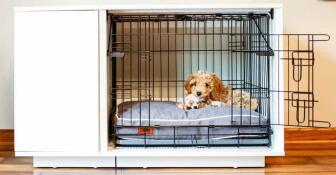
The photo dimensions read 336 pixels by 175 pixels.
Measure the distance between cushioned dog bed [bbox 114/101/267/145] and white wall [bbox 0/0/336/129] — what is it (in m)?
0.61

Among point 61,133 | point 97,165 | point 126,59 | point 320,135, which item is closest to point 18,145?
point 61,133

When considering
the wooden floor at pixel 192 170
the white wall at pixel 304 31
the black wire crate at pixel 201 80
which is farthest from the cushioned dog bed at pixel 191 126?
the white wall at pixel 304 31

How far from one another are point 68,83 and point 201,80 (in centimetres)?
56

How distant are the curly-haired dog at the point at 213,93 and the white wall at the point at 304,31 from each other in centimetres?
47

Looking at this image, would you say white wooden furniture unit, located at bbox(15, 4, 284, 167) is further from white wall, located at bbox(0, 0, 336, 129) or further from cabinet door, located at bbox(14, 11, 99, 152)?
white wall, located at bbox(0, 0, 336, 129)

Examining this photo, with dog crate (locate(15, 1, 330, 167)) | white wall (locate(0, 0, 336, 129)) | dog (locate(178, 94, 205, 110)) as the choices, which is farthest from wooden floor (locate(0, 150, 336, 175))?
white wall (locate(0, 0, 336, 129))

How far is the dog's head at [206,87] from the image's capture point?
194 centimetres

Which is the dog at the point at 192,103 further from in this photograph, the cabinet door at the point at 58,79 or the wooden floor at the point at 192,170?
the cabinet door at the point at 58,79

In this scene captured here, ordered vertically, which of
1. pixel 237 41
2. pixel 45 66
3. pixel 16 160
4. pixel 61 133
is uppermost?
pixel 237 41

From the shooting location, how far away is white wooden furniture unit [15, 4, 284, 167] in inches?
68.1

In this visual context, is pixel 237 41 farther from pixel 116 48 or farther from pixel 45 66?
pixel 45 66

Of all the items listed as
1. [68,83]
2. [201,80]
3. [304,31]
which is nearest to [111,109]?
[68,83]

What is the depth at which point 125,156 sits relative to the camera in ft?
5.82

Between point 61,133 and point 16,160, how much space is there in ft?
1.12
